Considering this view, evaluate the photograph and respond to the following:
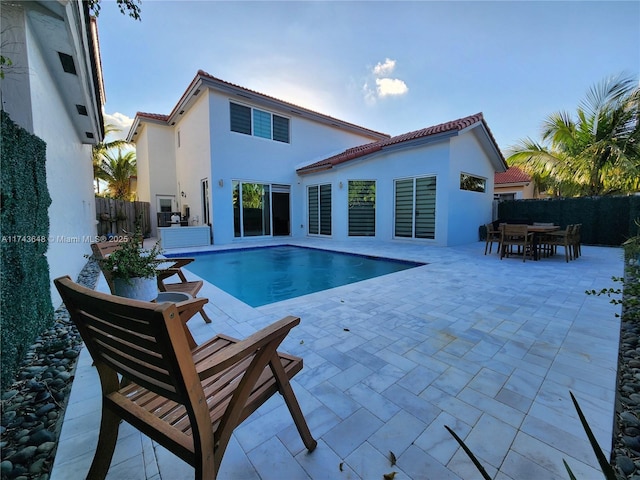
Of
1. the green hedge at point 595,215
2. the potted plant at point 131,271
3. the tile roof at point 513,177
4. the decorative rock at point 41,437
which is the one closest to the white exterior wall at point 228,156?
the potted plant at point 131,271

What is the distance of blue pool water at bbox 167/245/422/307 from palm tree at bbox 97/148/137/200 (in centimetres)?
1426

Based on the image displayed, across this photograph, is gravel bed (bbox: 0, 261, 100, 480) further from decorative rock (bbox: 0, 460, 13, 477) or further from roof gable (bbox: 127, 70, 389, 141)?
roof gable (bbox: 127, 70, 389, 141)

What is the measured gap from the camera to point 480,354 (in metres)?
2.73

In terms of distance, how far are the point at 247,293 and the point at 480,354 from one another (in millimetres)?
4175

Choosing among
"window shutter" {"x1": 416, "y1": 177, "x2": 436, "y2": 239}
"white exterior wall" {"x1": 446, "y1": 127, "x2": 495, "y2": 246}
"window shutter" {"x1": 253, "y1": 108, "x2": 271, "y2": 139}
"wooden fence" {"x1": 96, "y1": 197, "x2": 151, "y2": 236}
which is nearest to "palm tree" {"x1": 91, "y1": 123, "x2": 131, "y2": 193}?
"wooden fence" {"x1": 96, "y1": 197, "x2": 151, "y2": 236}

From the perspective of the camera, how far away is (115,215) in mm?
13773

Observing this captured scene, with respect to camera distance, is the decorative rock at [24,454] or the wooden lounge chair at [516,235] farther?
the wooden lounge chair at [516,235]

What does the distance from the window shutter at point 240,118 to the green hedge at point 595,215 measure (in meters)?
11.0

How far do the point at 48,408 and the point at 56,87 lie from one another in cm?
546

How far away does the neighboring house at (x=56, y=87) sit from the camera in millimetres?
3025

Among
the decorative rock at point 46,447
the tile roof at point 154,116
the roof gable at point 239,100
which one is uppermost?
the tile roof at point 154,116

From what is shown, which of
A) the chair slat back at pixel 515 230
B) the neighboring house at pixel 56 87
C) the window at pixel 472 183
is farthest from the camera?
the window at pixel 472 183

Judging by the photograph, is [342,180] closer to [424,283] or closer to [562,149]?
[424,283]

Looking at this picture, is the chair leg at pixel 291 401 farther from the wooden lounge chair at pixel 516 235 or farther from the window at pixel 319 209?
the window at pixel 319 209
